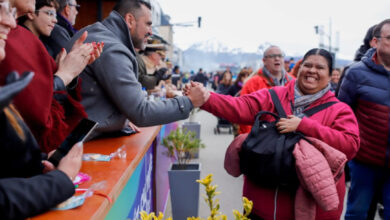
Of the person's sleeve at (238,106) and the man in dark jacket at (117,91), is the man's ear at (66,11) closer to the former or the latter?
the man in dark jacket at (117,91)

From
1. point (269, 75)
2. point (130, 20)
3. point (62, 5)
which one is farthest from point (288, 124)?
point (62, 5)

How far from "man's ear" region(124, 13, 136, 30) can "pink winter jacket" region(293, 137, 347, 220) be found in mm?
1603

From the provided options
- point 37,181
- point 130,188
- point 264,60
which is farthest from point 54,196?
point 264,60

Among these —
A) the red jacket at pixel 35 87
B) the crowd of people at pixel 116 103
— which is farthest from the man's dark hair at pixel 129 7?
the red jacket at pixel 35 87

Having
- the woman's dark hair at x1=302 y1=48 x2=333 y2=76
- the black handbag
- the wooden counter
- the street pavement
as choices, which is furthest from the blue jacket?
the wooden counter

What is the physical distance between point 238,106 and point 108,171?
107 centimetres

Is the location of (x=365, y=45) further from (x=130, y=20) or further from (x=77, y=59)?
(x=77, y=59)

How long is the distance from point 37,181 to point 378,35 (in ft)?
9.71

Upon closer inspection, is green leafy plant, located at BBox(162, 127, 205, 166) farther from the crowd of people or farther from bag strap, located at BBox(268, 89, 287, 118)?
bag strap, located at BBox(268, 89, 287, 118)

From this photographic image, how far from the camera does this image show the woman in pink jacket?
6.89 ft

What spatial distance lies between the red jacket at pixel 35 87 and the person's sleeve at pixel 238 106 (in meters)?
1.11

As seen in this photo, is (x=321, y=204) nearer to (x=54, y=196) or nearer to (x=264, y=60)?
(x=54, y=196)

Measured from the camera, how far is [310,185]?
Answer: 1.89 m

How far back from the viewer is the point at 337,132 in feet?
6.86
